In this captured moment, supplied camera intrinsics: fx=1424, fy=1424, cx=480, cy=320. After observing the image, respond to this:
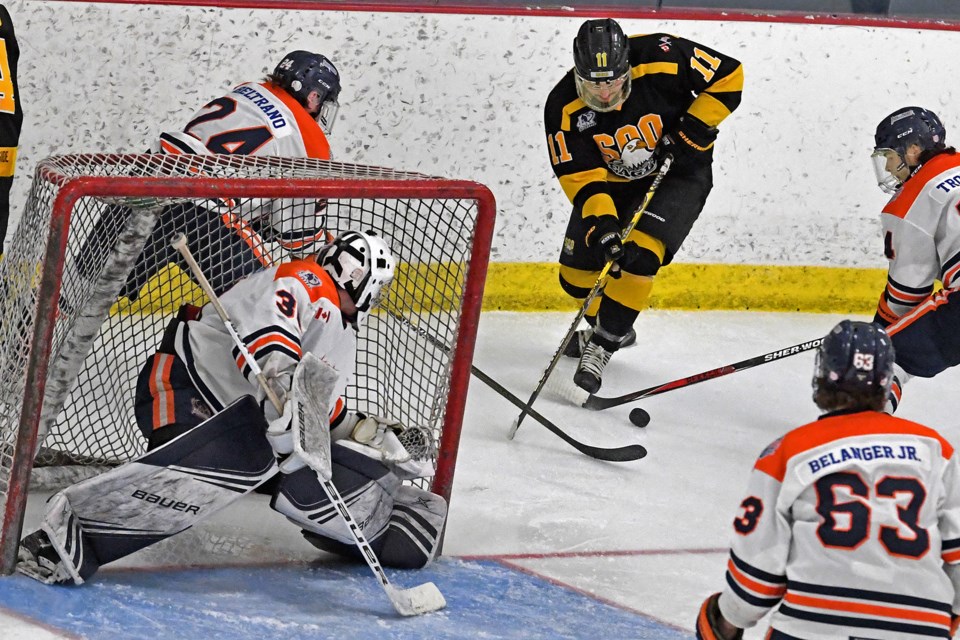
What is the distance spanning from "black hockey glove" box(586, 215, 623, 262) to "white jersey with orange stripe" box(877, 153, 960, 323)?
2.39 feet

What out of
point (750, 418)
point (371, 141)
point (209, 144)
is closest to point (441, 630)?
point (209, 144)

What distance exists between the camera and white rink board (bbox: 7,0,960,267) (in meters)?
4.30

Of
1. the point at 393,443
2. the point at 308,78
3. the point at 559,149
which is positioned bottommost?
the point at 393,443

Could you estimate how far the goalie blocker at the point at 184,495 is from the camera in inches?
103

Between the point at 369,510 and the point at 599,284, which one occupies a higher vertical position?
the point at 599,284

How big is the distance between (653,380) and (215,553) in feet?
6.02

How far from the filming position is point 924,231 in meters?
3.42

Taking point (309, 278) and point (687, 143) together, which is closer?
point (309, 278)

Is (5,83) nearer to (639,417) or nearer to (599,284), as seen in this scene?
(599,284)

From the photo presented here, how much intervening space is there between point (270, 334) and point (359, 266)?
25 centimetres

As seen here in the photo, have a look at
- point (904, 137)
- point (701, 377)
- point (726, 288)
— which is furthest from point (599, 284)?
point (726, 288)

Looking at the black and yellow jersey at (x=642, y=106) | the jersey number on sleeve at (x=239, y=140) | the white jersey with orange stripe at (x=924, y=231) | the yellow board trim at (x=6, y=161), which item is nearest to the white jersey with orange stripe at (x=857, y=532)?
the white jersey with orange stripe at (x=924, y=231)

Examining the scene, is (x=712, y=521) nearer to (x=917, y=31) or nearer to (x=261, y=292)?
(x=261, y=292)

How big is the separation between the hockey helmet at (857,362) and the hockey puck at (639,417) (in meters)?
1.95
